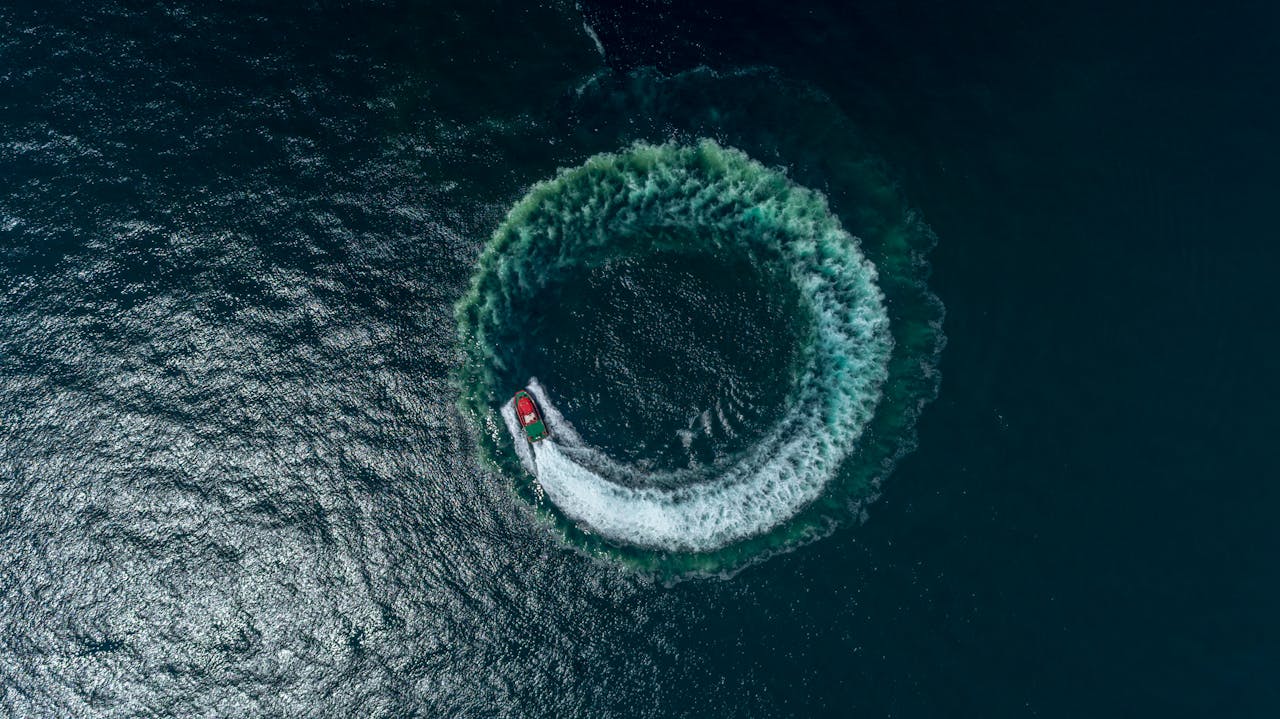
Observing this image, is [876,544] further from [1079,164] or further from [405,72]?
[405,72]

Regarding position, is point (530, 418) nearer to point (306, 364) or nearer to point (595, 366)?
point (595, 366)

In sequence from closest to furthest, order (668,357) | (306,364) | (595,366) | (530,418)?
1. (306,364)
2. (530,418)
3. (668,357)
4. (595,366)

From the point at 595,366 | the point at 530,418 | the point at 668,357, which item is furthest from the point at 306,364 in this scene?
the point at 668,357

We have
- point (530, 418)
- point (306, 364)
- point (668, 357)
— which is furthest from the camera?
point (668, 357)

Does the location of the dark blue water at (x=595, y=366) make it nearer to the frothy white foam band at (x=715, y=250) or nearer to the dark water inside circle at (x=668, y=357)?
the dark water inside circle at (x=668, y=357)

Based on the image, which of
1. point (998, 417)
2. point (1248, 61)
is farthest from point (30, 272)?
point (1248, 61)
